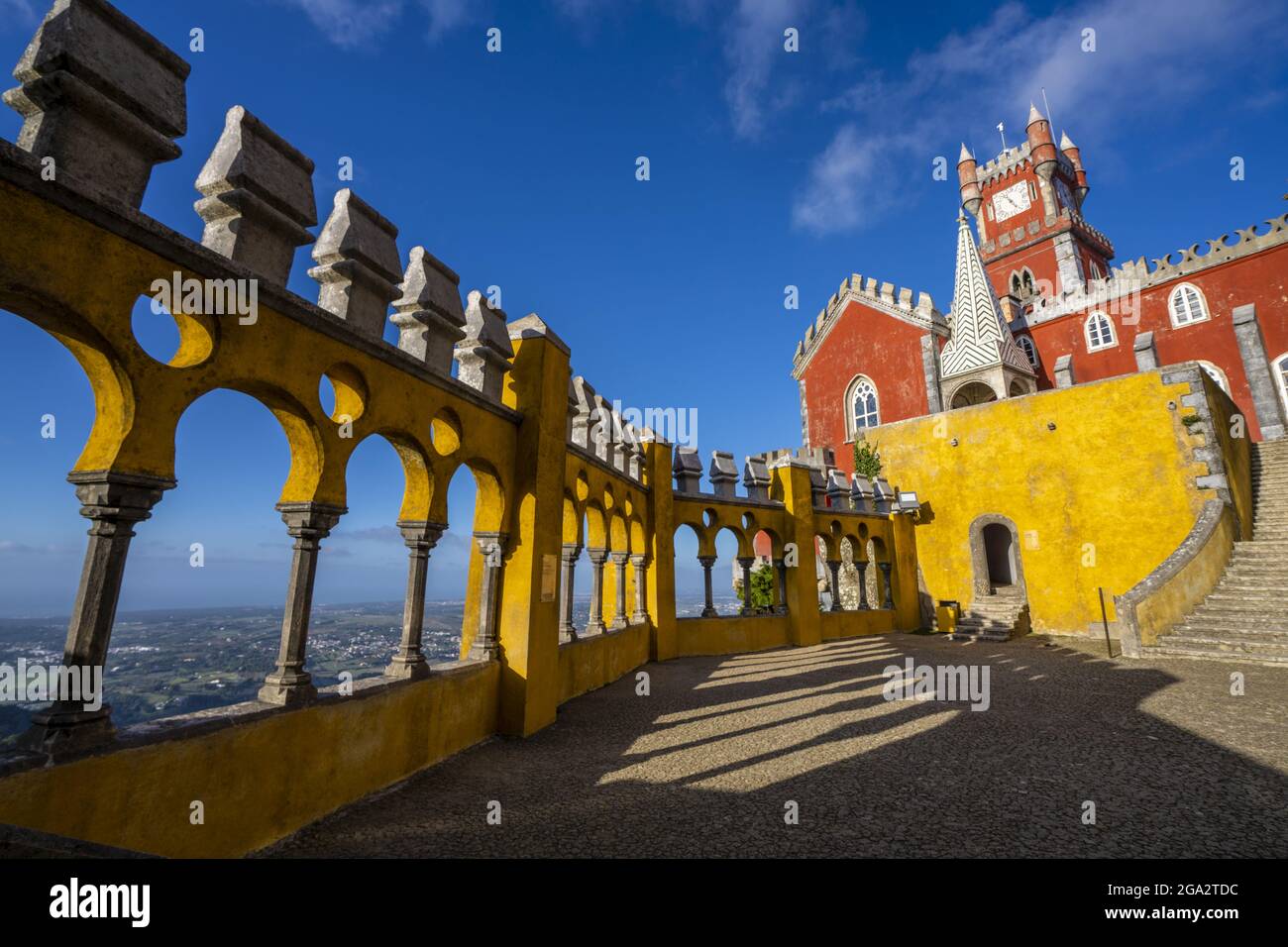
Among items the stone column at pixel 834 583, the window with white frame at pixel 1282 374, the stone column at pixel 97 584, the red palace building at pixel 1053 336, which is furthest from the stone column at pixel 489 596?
the window with white frame at pixel 1282 374

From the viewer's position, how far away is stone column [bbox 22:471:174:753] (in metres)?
2.59

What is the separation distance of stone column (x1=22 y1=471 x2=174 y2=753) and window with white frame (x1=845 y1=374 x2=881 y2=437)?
2409 centimetres

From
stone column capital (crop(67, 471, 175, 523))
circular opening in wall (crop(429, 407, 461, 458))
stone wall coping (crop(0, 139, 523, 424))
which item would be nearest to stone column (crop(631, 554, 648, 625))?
circular opening in wall (crop(429, 407, 461, 458))

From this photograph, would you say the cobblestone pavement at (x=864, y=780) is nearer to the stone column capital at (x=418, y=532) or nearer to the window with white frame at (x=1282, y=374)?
the stone column capital at (x=418, y=532)

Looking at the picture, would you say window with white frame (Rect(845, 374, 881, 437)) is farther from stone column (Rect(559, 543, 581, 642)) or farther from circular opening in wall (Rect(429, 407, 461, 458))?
circular opening in wall (Rect(429, 407, 461, 458))

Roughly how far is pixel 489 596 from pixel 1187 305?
27081 millimetres

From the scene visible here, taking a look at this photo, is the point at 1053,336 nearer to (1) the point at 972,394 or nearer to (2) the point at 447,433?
(1) the point at 972,394

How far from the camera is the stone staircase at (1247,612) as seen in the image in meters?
8.82

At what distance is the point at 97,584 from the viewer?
2.84 metres

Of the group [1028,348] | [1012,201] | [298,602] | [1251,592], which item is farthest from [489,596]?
[1012,201]

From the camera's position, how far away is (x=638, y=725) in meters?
6.20

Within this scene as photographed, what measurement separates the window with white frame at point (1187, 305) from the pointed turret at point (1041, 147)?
17.2 meters
